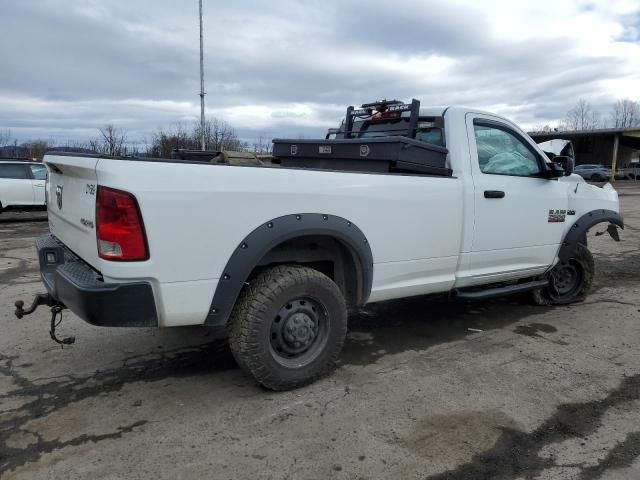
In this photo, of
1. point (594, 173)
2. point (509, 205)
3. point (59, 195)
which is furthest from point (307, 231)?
point (594, 173)

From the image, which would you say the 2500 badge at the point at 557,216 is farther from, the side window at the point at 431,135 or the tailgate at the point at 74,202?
the tailgate at the point at 74,202

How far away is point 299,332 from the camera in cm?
358

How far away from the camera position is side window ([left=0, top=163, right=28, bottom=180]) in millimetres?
A: 13953

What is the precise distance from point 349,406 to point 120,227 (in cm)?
180

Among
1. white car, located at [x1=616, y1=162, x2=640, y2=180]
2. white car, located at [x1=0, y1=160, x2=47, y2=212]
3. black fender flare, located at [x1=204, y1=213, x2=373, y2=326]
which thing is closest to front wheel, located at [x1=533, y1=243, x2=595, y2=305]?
black fender flare, located at [x1=204, y1=213, x2=373, y2=326]

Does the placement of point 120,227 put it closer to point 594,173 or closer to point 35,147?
point 35,147

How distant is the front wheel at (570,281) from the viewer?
5.82 metres

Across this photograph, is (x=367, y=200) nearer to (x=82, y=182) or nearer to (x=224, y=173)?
(x=224, y=173)

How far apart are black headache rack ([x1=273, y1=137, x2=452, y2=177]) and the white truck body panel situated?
6.3 inches

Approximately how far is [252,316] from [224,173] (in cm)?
91

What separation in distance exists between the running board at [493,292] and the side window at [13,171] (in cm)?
1340

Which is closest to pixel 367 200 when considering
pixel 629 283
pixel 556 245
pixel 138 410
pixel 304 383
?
pixel 304 383

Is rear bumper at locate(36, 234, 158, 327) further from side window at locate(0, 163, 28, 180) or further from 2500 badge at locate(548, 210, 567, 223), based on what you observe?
side window at locate(0, 163, 28, 180)

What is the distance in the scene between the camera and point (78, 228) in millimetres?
3389
